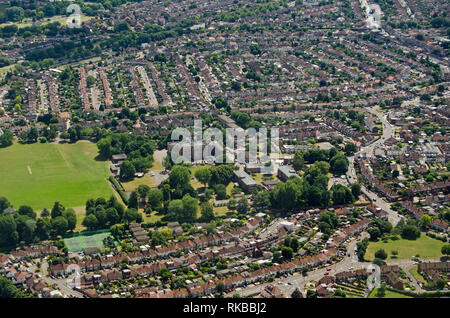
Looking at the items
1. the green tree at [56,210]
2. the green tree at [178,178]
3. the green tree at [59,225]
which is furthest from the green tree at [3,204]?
the green tree at [178,178]

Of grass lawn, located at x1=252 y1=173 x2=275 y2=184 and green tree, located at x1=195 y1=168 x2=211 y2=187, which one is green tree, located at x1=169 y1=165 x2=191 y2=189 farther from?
grass lawn, located at x1=252 y1=173 x2=275 y2=184

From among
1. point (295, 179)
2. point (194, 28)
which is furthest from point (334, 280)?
point (194, 28)

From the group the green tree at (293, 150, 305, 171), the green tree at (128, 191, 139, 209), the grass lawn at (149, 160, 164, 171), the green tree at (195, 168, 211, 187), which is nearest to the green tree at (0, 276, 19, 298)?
the green tree at (128, 191, 139, 209)

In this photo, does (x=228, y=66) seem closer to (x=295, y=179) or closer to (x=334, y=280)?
(x=295, y=179)

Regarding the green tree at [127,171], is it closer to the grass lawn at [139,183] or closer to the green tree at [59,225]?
the grass lawn at [139,183]

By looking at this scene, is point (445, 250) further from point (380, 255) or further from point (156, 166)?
point (156, 166)

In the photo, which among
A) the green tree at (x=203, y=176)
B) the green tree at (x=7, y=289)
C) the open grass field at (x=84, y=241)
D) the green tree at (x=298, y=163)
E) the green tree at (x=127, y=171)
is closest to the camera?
the green tree at (x=7, y=289)

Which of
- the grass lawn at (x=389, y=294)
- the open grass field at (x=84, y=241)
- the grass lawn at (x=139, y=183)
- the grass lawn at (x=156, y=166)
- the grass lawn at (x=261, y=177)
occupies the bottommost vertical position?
the open grass field at (x=84, y=241)
